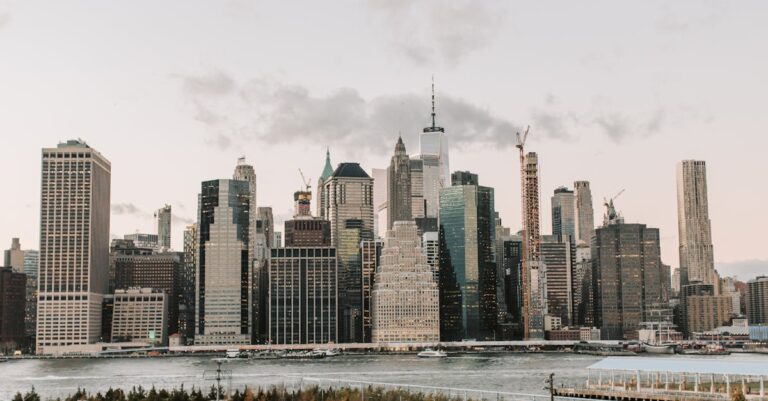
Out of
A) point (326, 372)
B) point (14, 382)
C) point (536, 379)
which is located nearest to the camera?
point (536, 379)

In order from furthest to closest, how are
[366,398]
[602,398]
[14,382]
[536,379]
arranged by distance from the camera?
[14,382]
[536,379]
[602,398]
[366,398]

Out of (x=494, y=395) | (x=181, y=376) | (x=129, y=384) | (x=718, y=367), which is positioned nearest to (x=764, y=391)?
(x=718, y=367)

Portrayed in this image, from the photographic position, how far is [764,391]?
97.2m

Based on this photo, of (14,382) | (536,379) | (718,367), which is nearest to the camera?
(718,367)

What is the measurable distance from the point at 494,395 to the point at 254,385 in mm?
44788

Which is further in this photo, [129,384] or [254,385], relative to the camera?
[129,384]

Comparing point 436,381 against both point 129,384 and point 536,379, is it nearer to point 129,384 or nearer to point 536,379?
point 536,379

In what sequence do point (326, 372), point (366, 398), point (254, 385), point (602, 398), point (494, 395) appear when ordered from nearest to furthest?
point (366, 398)
point (602, 398)
point (494, 395)
point (254, 385)
point (326, 372)

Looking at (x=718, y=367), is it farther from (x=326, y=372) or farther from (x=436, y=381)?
(x=326, y=372)

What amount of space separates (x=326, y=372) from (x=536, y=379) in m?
46.2

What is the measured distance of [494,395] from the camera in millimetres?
119938

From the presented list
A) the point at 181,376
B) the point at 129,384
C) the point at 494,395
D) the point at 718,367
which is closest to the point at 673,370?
the point at 718,367

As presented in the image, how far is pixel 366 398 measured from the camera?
302 ft

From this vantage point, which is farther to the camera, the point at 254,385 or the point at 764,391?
the point at 254,385
